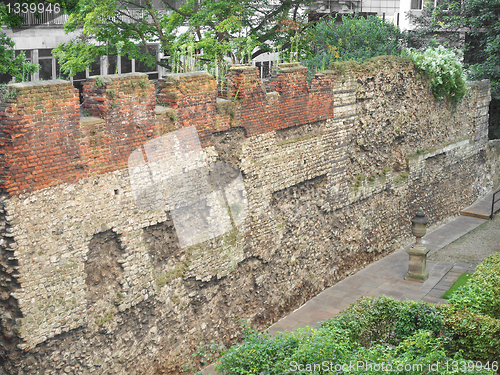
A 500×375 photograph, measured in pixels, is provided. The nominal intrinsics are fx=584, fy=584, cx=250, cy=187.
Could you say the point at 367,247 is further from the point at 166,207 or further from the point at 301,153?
the point at 166,207

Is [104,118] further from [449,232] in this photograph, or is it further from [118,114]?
[449,232]

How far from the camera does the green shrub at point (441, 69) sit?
48.2ft

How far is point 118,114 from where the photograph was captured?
26.0 ft

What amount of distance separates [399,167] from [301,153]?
4.33 m

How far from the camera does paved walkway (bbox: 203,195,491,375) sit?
11188mm

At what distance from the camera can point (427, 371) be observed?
259 inches

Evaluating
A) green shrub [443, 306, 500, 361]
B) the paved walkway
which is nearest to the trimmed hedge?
green shrub [443, 306, 500, 361]

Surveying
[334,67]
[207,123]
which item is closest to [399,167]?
[334,67]

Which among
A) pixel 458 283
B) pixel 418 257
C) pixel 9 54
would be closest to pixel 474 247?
pixel 458 283

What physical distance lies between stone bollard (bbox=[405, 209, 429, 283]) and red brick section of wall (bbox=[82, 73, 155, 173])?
702 centimetres

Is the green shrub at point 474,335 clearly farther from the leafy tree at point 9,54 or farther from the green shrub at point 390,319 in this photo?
the leafy tree at point 9,54

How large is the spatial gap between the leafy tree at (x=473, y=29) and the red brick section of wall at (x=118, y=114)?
14465 millimetres

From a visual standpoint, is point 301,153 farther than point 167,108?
Result: Yes

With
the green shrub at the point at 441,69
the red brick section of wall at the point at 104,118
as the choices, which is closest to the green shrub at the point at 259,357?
the red brick section of wall at the point at 104,118
